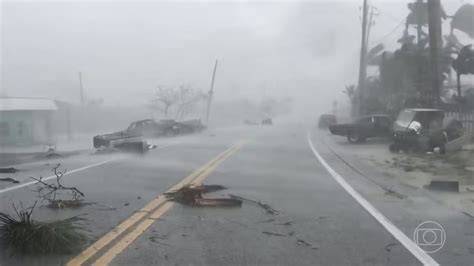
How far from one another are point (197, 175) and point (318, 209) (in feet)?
14.7

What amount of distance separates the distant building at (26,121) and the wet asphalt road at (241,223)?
61.7ft

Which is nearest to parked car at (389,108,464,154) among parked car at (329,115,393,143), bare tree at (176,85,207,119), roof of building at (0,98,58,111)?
parked car at (329,115,393,143)

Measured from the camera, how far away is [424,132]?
19609 millimetres

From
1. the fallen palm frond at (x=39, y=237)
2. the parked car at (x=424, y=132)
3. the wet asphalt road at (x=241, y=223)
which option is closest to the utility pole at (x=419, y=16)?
the parked car at (x=424, y=132)

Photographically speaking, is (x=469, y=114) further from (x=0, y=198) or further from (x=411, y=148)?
(x=0, y=198)

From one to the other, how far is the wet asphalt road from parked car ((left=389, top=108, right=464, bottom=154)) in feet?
24.1

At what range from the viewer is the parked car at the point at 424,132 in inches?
747

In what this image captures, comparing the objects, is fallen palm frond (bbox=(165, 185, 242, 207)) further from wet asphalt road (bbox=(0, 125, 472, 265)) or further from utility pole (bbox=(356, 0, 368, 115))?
utility pole (bbox=(356, 0, 368, 115))

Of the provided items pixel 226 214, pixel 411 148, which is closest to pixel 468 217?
pixel 226 214

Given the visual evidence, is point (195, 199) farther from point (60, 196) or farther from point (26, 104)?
point (26, 104)

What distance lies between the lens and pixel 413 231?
6766 millimetres

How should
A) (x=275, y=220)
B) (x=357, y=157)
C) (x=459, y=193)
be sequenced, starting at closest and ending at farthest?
(x=275, y=220)
(x=459, y=193)
(x=357, y=157)

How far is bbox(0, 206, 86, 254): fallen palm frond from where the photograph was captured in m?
5.47

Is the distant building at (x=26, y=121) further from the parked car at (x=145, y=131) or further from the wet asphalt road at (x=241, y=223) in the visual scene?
the wet asphalt road at (x=241, y=223)
